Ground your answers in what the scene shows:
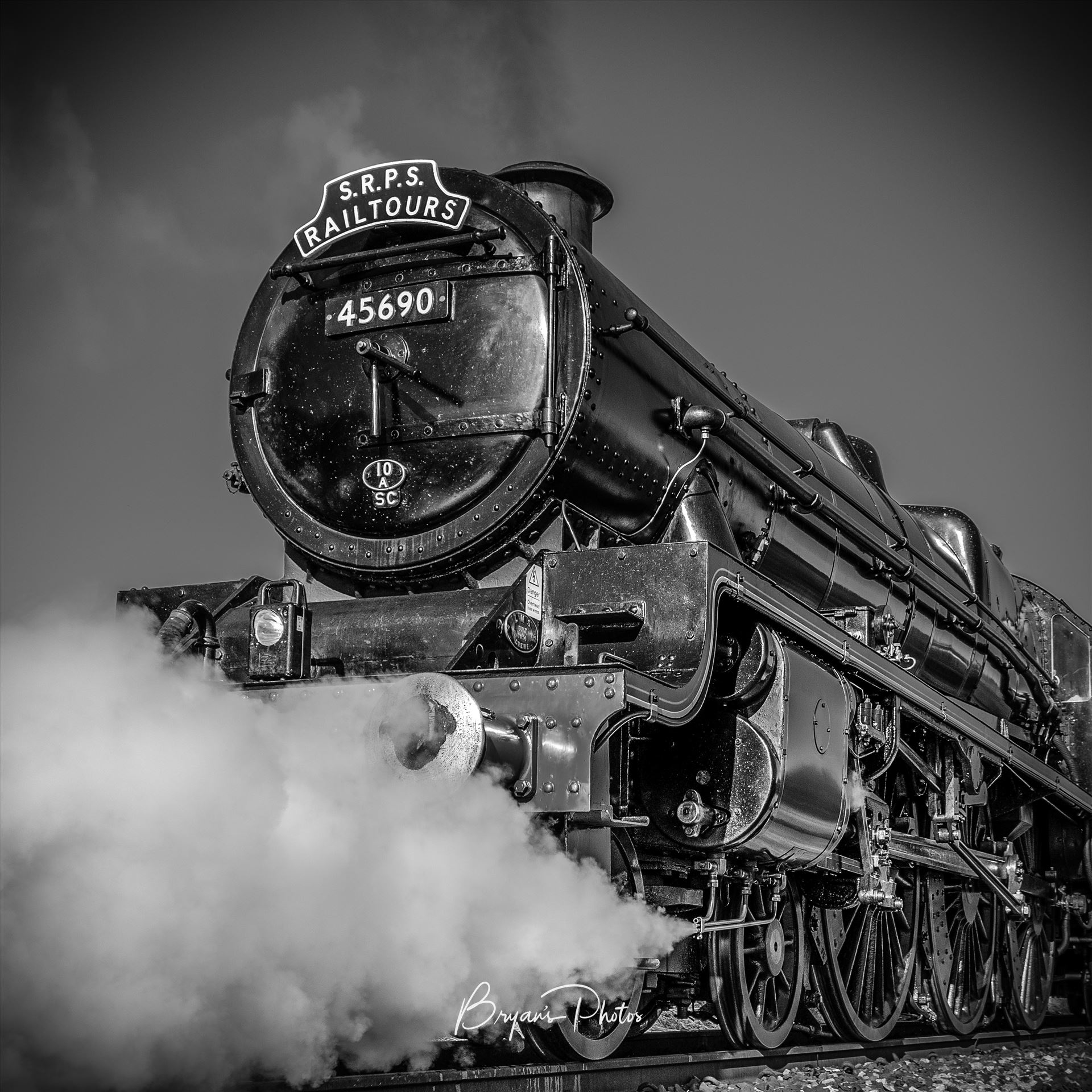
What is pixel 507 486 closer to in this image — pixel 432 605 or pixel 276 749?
pixel 432 605

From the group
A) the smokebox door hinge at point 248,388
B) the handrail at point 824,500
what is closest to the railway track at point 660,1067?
the handrail at point 824,500

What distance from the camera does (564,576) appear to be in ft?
14.9

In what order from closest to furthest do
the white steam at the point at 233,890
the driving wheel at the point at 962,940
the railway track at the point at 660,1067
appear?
the white steam at the point at 233,890 → the railway track at the point at 660,1067 → the driving wheel at the point at 962,940

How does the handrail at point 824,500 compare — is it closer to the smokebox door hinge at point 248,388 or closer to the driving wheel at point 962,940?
the driving wheel at point 962,940

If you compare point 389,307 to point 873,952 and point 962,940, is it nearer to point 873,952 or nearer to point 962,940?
point 873,952

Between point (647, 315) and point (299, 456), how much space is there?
4.43ft

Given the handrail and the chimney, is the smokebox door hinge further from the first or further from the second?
the handrail

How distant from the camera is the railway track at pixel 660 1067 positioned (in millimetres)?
4266

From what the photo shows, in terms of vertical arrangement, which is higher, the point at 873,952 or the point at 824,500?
the point at 824,500

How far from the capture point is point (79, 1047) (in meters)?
3.36

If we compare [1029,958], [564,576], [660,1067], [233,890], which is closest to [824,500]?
[564,576]
